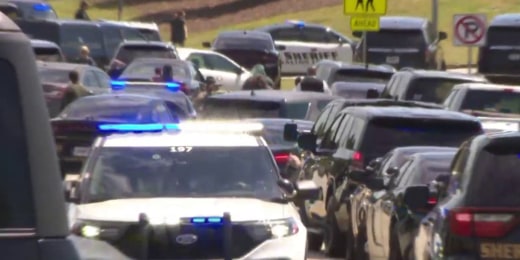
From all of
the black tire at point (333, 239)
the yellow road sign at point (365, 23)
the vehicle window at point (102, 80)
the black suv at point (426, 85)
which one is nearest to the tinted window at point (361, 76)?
the yellow road sign at point (365, 23)

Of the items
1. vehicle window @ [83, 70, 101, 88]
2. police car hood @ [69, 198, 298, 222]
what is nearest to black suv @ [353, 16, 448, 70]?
vehicle window @ [83, 70, 101, 88]

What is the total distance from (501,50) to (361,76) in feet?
25.0

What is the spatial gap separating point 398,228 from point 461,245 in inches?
154

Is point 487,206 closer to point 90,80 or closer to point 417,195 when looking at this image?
point 417,195

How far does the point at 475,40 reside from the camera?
32.8m

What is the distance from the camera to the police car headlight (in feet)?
37.3

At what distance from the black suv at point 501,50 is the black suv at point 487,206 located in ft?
92.9

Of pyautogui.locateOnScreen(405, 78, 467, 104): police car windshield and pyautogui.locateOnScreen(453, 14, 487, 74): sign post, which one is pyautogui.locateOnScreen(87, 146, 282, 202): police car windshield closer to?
pyautogui.locateOnScreen(405, 78, 467, 104): police car windshield

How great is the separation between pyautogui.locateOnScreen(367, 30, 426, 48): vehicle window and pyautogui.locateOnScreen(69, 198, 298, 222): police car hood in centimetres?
2849

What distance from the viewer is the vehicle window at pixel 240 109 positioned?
73.4ft

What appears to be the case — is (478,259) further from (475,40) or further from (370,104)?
(475,40)

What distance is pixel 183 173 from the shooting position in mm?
12203

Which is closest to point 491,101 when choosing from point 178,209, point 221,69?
point 178,209

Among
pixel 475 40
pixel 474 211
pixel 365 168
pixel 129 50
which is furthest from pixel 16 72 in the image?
pixel 129 50
